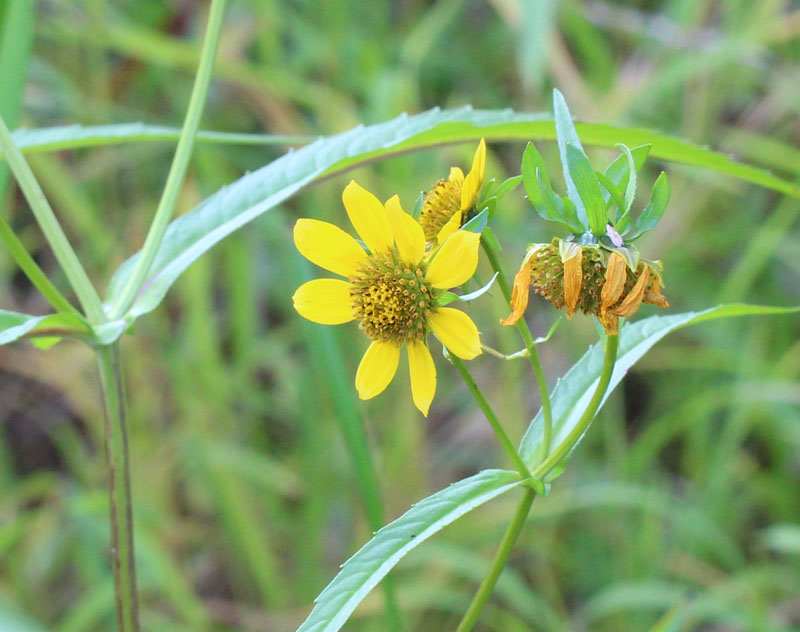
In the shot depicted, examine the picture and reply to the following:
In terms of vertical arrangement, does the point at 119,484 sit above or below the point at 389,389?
below

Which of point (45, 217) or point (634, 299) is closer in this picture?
point (634, 299)

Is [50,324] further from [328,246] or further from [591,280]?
[591,280]

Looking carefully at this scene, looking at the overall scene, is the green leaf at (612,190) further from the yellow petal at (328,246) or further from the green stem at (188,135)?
the green stem at (188,135)

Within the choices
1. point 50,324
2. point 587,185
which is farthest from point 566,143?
point 50,324

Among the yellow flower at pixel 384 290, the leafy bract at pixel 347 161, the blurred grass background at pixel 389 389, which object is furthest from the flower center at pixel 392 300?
the blurred grass background at pixel 389 389

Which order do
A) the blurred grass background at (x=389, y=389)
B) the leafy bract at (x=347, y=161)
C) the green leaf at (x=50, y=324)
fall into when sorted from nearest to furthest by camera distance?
the green leaf at (x=50, y=324) < the leafy bract at (x=347, y=161) < the blurred grass background at (x=389, y=389)

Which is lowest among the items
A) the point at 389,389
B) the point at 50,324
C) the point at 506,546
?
the point at 506,546
